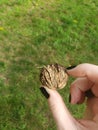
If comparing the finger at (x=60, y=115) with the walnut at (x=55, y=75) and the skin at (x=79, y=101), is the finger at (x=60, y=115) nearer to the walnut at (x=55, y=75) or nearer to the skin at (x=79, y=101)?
the skin at (x=79, y=101)

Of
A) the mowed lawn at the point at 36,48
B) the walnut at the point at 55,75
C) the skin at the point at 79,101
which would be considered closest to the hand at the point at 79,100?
the skin at the point at 79,101

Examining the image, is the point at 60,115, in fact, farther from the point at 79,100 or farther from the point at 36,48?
the point at 36,48

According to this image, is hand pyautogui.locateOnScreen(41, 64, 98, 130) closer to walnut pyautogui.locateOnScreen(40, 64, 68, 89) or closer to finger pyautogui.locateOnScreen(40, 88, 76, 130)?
finger pyautogui.locateOnScreen(40, 88, 76, 130)

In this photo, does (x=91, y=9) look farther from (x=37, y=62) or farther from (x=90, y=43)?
(x=37, y=62)

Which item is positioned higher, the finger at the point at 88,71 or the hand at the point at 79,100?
the finger at the point at 88,71

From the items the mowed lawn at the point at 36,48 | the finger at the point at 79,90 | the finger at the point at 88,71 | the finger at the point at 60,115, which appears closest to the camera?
the finger at the point at 60,115

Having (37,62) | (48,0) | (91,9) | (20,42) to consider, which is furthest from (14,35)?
(91,9)

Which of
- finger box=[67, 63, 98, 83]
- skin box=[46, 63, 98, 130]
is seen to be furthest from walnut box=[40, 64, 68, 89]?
finger box=[67, 63, 98, 83]
